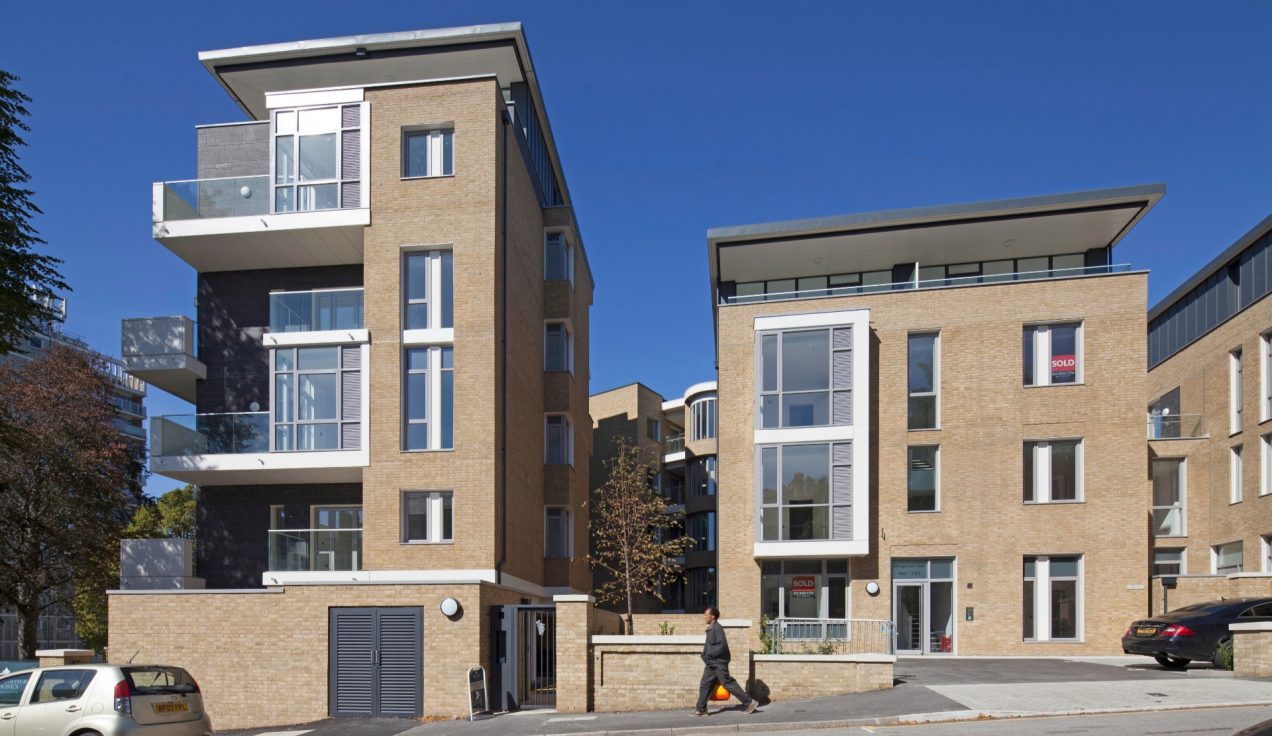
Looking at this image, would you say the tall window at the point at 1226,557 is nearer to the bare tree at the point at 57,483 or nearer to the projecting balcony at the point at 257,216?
the projecting balcony at the point at 257,216

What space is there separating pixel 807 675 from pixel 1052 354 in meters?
14.2

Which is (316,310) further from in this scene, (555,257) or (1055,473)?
(1055,473)

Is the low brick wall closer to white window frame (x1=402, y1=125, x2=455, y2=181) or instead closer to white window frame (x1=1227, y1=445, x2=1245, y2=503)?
white window frame (x1=402, y1=125, x2=455, y2=181)

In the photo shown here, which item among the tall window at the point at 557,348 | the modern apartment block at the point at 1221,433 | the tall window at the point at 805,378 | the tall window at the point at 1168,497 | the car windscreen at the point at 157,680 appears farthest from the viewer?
the tall window at the point at 1168,497

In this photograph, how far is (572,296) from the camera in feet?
101

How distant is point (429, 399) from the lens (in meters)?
22.8

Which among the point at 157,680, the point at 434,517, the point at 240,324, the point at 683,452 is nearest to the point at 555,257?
the point at 240,324

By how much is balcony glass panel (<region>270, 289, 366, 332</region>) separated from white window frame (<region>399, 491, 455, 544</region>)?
3.99 meters

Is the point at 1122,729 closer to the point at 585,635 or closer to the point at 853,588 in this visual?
the point at 585,635

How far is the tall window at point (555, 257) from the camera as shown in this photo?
3034cm

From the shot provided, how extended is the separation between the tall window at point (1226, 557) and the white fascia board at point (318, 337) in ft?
79.9

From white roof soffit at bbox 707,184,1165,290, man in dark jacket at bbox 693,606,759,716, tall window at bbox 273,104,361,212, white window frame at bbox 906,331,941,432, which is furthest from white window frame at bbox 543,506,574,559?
man in dark jacket at bbox 693,606,759,716

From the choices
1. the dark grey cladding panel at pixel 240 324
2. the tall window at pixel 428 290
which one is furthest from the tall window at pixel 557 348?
the tall window at pixel 428 290

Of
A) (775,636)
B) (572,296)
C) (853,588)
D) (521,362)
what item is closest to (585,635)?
(775,636)
